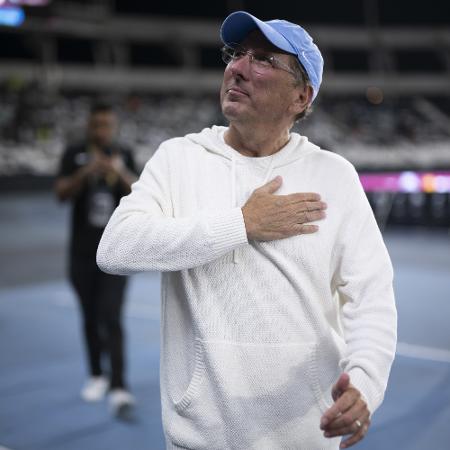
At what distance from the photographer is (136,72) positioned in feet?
97.3

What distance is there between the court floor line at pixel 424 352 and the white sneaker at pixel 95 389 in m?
2.47

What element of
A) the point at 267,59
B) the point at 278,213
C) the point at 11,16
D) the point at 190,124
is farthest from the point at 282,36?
the point at 190,124

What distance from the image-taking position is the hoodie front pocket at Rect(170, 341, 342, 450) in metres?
1.67

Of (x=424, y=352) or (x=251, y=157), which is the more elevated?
(x=251, y=157)

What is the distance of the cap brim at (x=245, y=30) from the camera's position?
5.32ft

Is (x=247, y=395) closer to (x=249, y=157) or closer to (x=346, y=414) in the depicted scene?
(x=346, y=414)

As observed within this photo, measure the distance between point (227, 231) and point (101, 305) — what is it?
278 centimetres

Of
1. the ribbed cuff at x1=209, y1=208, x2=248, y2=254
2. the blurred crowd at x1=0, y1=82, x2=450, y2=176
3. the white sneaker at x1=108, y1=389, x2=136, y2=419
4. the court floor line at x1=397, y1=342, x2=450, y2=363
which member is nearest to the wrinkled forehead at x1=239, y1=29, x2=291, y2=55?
the ribbed cuff at x1=209, y1=208, x2=248, y2=254

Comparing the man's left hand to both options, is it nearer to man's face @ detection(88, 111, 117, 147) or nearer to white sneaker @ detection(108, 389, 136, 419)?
white sneaker @ detection(108, 389, 136, 419)

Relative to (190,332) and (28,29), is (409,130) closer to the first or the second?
(28,29)

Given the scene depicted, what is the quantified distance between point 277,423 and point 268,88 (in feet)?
2.99

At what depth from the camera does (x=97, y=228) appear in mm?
4246

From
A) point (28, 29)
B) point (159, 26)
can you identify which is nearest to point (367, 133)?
point (159, 26)

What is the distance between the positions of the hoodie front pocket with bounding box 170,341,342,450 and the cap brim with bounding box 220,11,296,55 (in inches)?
31.3
